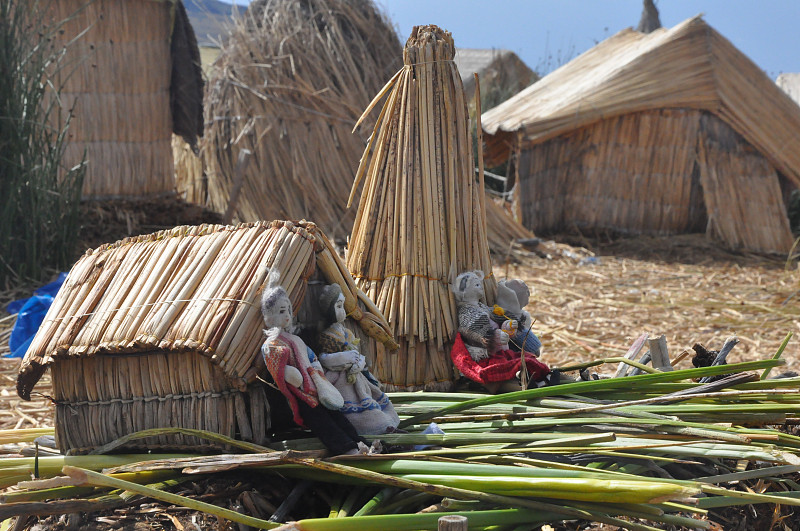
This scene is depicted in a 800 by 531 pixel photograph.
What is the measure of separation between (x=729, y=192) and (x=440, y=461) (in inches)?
247

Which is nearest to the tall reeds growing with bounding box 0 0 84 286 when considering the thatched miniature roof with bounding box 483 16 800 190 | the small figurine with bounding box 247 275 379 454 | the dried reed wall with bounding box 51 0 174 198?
the dried reed wall with bounding box 51 0 174 198

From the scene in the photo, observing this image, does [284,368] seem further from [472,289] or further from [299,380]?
[472,289]

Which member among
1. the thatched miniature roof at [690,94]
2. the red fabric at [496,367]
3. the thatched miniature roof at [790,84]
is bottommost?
the red fabric at [496,367]

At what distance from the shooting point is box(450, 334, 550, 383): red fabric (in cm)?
317

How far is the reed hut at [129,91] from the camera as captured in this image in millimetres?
6902

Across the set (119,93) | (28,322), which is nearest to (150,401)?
(28,322)

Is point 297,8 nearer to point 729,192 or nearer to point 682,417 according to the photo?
point 729,192

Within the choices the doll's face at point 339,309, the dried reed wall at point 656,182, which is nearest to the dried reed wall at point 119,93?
the dried reed wall at point 656,182

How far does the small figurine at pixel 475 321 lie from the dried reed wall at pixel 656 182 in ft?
16.1

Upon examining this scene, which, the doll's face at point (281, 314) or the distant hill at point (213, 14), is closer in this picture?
the doll's face at point (281, 314)

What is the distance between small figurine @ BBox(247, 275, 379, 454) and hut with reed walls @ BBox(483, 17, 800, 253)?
586 cm

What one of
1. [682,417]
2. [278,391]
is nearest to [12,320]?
[278,391]

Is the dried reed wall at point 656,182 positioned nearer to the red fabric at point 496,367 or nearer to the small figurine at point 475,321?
the small figurine at point 475,321

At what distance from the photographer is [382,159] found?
11.6 feet
